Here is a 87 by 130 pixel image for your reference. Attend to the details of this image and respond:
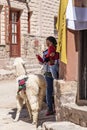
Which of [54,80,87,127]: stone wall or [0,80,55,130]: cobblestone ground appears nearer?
[54,80,87,127]: stone wall

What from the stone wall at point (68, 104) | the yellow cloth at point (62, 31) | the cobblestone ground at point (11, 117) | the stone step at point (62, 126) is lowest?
the cobblestone ground at point (11, 117)

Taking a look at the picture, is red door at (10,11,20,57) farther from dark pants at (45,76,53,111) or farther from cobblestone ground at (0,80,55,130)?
dark pants at (45,76,53,111)

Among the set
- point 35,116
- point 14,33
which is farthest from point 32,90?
point 14,33

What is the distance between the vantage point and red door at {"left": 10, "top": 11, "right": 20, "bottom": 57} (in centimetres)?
2052

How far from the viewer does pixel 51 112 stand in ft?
28.6

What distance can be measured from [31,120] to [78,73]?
75.6 inches

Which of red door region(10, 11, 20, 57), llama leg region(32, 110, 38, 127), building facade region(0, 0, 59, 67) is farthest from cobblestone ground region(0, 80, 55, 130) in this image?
red door region(10, 11, 20, 57)

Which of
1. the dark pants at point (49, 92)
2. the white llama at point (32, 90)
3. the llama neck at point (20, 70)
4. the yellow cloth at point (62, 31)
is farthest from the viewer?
the dark pants at point (49, 92)

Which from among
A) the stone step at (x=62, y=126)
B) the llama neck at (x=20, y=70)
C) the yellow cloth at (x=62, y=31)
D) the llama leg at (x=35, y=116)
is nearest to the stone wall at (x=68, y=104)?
the stone step at (x=62, y=126)

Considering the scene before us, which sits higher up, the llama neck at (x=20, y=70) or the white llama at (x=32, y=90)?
the llama neck at (x=20, y=70)

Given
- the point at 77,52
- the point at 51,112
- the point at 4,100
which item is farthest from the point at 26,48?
the point at 77,52

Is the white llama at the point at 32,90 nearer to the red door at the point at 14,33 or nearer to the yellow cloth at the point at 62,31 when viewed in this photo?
the yellow cloth at the point at 62,31

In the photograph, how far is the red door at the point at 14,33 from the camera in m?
20.5

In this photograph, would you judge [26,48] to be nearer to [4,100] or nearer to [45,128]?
[4,100]
